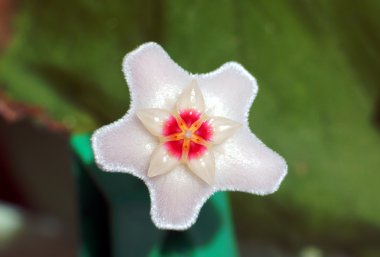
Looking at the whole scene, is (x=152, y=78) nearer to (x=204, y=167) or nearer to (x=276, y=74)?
(x=204, y=167)

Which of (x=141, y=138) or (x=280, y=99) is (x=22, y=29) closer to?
(x=280, y=99)

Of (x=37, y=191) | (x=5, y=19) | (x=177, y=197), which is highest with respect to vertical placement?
(x=177, y=197)

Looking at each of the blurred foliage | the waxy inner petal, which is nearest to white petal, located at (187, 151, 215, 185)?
the waxy inner petal

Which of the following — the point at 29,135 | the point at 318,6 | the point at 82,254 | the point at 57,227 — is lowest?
the point at 57,227

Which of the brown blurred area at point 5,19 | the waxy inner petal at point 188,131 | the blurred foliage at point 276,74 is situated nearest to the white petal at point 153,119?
the waxy inner petal at point 188,131

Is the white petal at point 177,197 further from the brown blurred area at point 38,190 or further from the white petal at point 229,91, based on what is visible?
the brown blurred area at point 38,190

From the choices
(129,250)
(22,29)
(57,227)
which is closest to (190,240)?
(129,250)

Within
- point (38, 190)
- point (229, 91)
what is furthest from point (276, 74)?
point (38, 190)

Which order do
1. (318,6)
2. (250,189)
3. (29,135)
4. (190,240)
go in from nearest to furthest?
(250,189), (190,240), (318,6), (29,135)
